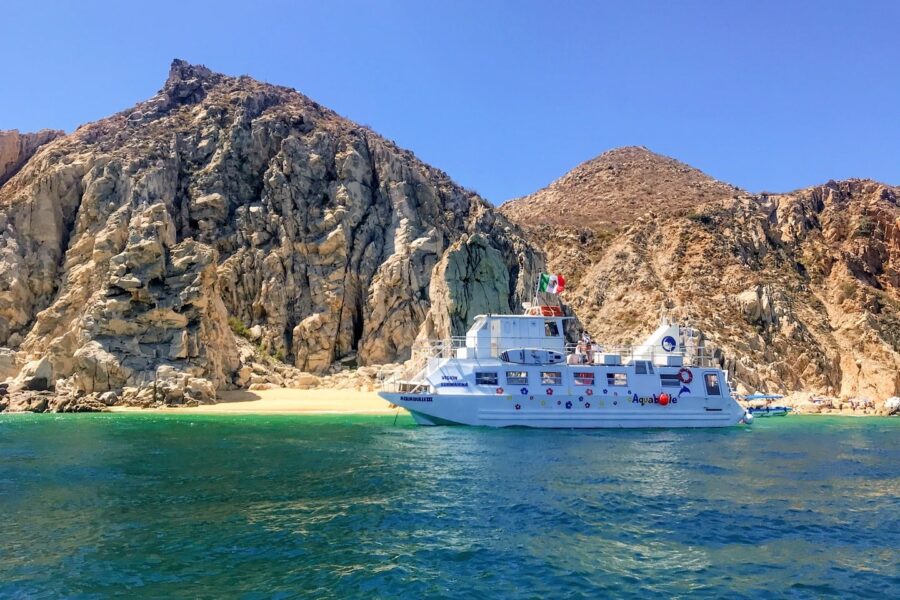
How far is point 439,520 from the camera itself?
53.2 feet

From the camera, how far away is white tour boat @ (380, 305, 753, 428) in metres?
39.7

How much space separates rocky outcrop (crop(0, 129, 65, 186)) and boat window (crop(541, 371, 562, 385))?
70.4 meters

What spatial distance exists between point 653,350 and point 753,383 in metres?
31.9

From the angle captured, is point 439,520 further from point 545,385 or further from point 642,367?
point 642,367

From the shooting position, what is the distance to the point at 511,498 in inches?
746

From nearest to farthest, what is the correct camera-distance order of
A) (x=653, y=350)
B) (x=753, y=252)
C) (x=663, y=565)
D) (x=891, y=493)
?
(x=663, y=565) < (x=891, y=493) < (x=653, y=350) < (x=753, y=252)

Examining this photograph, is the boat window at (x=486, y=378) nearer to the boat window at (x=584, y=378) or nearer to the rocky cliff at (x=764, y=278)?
the boat window at (x=584, y=378)

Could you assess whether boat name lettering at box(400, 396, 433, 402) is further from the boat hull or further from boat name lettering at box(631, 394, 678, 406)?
boat name lettering at box(631, 394, 678, 406)

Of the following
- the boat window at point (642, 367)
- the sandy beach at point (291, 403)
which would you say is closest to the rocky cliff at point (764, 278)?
the boat window at point (642, 367)

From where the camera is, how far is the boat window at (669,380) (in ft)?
140

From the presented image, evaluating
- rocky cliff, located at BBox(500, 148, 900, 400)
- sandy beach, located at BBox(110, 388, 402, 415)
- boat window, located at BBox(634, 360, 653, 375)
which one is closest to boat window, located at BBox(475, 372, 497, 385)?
boat window, located at BBox(634, 360, 653, 375)

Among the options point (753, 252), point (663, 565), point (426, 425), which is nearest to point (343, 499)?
point (663, 565)

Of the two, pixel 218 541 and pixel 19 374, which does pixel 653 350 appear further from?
pixel 19 374

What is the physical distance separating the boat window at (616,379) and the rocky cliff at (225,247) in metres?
21.0
